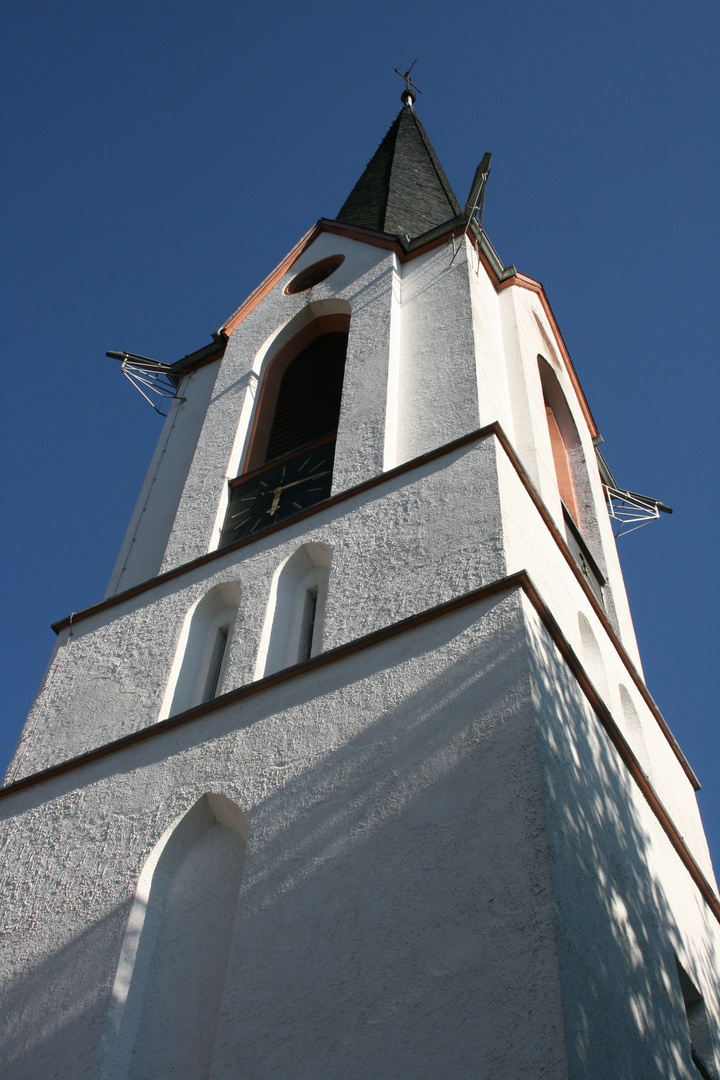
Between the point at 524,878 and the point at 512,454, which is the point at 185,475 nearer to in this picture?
the point at 512,454

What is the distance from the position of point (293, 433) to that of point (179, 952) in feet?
22.8

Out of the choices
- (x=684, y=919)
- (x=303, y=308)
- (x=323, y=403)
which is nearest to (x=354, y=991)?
(x=684, y=919)

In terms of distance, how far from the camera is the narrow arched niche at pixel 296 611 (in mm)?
8672

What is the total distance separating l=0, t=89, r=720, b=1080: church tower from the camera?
18.3ft

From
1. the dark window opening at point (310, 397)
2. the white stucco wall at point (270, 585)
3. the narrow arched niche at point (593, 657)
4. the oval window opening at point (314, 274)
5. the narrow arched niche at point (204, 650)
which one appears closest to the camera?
the white stucco wall at point (270, 585)

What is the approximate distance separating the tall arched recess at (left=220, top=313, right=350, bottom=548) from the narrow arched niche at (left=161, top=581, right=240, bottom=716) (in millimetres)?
785

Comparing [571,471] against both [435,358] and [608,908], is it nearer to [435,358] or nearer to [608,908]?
[435,358]

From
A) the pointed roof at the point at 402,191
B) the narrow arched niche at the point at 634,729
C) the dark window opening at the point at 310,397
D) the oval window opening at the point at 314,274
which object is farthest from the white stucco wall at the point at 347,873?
the pointed roof at the point at 402,191

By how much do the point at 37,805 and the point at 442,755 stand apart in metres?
3.46

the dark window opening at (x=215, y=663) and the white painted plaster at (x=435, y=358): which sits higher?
the white painted plaster at (x=435, y=358)

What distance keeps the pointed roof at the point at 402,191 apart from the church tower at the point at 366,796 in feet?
21.8

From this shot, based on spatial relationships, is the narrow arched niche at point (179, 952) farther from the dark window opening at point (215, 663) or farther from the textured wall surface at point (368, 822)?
the dark window opening at point (215, 663)

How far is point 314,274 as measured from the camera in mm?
16188

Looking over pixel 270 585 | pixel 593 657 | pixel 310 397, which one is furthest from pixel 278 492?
pixel 593 657
